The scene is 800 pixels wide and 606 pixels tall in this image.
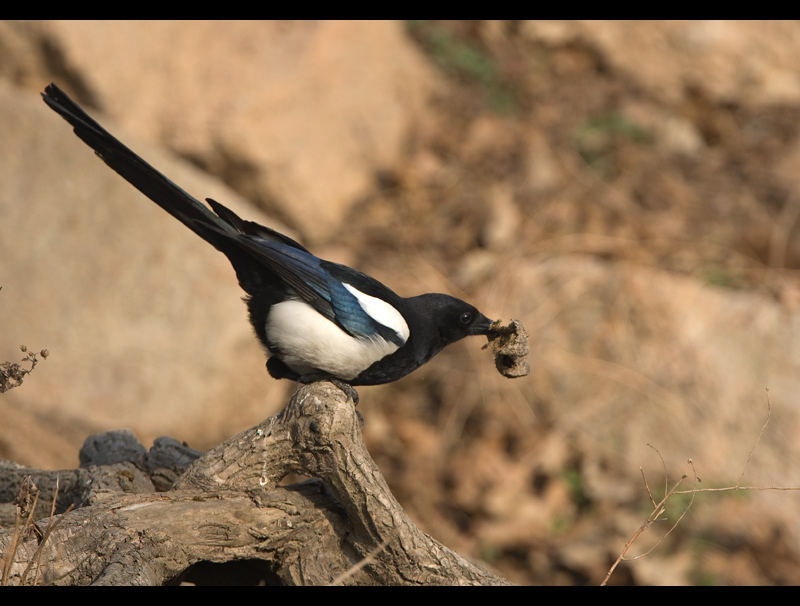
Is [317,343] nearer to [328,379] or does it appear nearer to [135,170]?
[328,379]

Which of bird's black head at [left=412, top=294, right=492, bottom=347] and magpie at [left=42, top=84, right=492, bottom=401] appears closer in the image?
magpie at [left=42, top=84, right=492, bottom=401]

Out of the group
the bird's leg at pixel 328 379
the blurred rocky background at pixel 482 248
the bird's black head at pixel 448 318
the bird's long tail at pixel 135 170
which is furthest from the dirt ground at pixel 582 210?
the bird's long tail at pixel 135 170

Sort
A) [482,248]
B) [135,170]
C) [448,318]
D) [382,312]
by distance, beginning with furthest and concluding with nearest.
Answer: [482,248], [448,318], [382,312], [135,170]

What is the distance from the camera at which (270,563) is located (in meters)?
3.02

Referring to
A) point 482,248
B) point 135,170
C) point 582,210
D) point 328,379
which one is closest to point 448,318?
point 328,379

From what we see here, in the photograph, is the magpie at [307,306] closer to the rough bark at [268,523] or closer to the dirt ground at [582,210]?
the rough bark at [268,523]

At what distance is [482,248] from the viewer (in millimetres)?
7395

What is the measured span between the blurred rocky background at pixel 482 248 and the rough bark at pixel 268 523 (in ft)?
7.99

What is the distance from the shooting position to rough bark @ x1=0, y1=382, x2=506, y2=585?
103 inches

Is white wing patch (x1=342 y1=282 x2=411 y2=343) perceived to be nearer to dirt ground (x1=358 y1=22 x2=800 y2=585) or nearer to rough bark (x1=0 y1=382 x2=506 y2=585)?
rough bark (x1=0 y1=382 x2=506 y2=585)

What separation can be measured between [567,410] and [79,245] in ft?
12.9

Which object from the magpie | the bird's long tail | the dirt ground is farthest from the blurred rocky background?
the bird's long tail

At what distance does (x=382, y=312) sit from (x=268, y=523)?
101 cm

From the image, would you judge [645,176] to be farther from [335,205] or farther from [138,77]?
[138,77]
